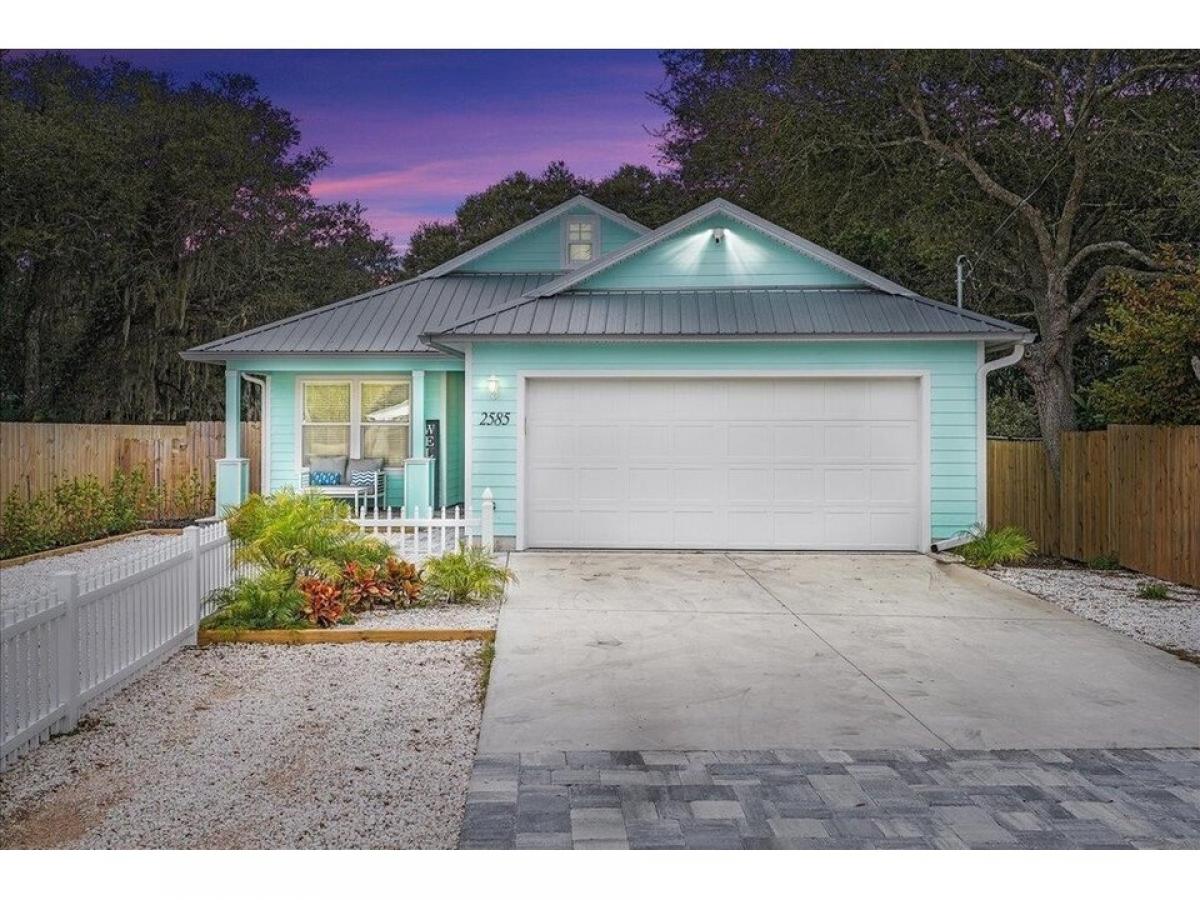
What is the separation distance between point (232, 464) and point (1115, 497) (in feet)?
34.9

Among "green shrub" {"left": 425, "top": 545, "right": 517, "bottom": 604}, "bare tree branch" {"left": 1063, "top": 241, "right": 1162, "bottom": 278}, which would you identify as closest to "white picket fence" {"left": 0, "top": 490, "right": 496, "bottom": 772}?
"green shrub" {"left": 425, "top": 545, "right": 517, "bottom": 604}

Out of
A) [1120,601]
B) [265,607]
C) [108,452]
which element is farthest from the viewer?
[108,452]

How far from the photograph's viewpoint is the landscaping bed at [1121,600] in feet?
20.8

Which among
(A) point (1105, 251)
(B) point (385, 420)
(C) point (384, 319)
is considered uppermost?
(A) point (1105, 251)

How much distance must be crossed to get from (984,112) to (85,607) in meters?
10.8

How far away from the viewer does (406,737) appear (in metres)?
4.12

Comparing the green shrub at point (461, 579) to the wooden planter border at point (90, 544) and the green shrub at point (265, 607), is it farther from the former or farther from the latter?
the wooden planter border at point (90, 544)

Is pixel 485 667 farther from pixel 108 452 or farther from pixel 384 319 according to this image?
pixel 384 319

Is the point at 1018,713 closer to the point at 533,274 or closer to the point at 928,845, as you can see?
the point at 928,845

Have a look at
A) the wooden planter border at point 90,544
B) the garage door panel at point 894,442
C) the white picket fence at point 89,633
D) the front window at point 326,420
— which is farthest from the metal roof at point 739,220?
the white picket fence at point 89,633

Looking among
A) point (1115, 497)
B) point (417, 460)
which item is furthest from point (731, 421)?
point (417, 460)

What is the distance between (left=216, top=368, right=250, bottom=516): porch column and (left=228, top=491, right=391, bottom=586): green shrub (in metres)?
4.99

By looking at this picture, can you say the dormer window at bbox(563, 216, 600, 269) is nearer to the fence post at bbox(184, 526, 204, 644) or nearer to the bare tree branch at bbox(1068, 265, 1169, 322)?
the bare tree branch at bbox(1068, 265, 1169, 322)

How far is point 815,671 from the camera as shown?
5230mm
